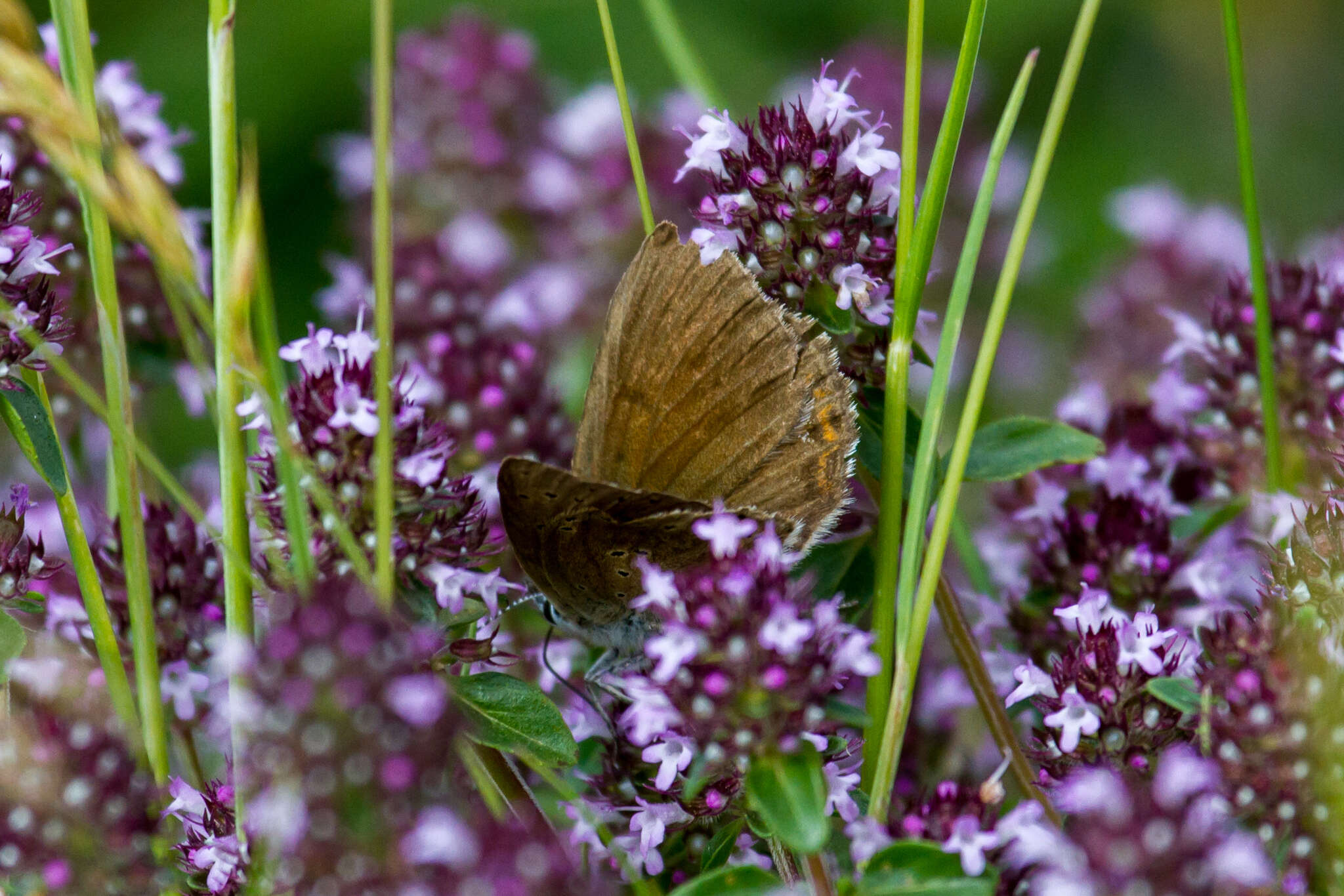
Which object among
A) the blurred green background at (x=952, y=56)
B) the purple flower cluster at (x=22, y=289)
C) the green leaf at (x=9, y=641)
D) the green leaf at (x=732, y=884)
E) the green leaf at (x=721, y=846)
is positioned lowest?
the green leaf at (x=721, y=846)

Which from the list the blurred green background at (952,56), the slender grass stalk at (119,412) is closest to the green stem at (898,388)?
the slender grass stalk at (119,412)

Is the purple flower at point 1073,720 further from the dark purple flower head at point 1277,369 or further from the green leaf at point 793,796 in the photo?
the dark purple flower head at point 1277,369

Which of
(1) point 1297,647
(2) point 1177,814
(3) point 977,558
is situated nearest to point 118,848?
(2) point 1177,814

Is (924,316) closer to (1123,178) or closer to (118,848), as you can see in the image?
(118,848)

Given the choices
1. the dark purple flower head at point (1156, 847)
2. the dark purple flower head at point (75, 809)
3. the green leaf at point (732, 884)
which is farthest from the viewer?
the green leaf at point (732, 884)

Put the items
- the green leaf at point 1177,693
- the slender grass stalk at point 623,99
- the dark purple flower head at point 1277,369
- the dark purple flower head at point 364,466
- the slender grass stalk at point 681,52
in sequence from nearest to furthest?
1. the green leaf at point 1177,693
2. the dark purple flower head at point 364,466
3. the slender grass stalk at point 623,99
4. the dark purple flower head at point 1277,369
5. the slender grass stalk at point 681,52

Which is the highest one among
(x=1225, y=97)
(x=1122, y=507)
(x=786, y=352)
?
(x=1225, y=97)

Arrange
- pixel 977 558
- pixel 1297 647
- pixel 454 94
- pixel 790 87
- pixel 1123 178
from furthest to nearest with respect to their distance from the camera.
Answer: pixel 1123 178 < pixel 790 87 < pixel 454 94 < pixel 977 558 < pixel 1297 647

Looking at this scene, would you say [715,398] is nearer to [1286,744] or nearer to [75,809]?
[1286,744]
